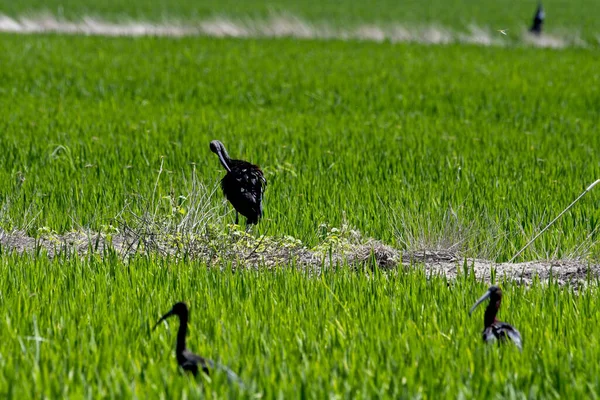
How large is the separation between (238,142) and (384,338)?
235 inches

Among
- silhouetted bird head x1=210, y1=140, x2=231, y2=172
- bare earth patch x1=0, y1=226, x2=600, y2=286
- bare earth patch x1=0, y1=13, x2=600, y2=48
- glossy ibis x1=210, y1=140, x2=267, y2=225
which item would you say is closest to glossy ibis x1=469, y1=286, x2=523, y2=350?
bare earth patch x1=0, y1=226, x2=600, y2=286

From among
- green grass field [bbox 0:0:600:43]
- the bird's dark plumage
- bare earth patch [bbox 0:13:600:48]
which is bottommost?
the bird's dark plumage

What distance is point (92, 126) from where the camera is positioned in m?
10.3

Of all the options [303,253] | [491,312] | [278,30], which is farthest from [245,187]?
[278,30]

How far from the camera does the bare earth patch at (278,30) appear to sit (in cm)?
2494

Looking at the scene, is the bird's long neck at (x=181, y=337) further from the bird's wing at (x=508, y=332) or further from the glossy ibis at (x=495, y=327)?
the bird's wing at (x=508, y=332)

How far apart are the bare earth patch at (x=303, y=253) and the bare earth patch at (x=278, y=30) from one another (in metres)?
19.1

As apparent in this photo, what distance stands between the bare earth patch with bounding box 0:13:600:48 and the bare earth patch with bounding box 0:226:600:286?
1905cm

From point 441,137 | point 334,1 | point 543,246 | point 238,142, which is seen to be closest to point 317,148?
point 238,142

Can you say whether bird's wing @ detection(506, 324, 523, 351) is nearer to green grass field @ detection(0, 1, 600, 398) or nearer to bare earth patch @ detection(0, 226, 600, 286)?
green grass field @ detection(0, 1, 600, 398)

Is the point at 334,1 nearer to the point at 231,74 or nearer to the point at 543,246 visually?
the point at 231,74

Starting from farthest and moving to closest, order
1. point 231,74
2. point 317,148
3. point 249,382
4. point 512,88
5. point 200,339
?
1. point 231,74
2. point 512,88
3. point 317,148
4. point 200,339
5. point 249,382

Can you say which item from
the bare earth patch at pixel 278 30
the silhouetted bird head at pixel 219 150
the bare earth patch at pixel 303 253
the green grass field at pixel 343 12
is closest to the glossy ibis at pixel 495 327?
the bare earth patch at pixel 303 253

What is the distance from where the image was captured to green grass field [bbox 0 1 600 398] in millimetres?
3340
